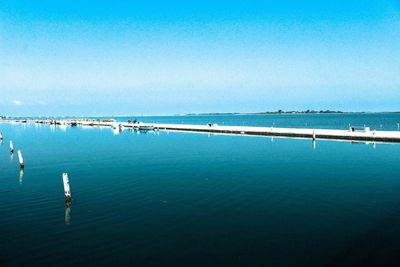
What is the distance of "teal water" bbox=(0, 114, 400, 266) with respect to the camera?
12.8m

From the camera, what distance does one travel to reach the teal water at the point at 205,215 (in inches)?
503

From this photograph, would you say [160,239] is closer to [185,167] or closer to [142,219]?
[142,219]

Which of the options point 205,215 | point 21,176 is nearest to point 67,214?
point 205,215

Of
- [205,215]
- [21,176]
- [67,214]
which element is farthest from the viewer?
[21,176]

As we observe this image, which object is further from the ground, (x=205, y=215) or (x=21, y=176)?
(x=21, y=176)

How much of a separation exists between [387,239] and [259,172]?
50.7 ft

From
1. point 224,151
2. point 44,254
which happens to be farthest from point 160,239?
point 224,151

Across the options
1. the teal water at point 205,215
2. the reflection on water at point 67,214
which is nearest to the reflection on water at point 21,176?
the teal water at point 205,215

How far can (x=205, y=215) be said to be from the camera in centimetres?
1739

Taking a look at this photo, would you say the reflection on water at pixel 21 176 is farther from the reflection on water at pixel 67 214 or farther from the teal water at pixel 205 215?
the reflection on water at pixel 67 214

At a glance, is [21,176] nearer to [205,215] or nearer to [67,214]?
[67,214]

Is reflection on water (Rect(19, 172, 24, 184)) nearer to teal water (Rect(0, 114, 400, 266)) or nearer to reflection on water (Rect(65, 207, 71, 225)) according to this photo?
teal water (Rect(0, 114, 400, 266))

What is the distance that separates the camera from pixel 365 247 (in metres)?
13.1

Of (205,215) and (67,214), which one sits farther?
(67,214)
